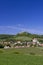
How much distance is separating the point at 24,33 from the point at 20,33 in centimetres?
218

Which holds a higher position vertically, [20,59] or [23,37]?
[23,37]

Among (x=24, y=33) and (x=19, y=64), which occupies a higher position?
(x=24, y=33)

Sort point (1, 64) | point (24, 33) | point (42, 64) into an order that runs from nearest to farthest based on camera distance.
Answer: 1. point (1, 64)
2. point (42, 64)
3. point (24, 33)

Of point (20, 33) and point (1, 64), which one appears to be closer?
point (1, 64)

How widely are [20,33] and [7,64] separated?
244 ft

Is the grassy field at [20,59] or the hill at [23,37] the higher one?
the hill at [23,37]

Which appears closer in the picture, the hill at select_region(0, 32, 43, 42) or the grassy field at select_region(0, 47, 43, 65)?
the grassy field at select_region(0, 47, 43, 65)

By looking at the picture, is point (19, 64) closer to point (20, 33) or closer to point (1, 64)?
point (1, 64)

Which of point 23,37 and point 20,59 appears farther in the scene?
point 23,37

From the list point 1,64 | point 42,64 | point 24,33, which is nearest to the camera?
point 1,64

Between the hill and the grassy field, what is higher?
the hill

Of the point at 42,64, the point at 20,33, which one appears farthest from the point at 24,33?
the point at 42,64

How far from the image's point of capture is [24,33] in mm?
89062

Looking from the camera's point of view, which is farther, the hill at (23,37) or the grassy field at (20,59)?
the hill at (23,37)
